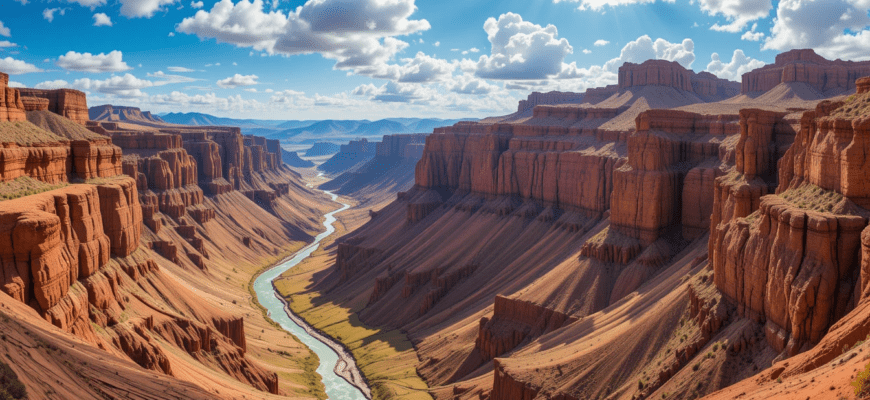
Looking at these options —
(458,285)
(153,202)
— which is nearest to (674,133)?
(458,285)

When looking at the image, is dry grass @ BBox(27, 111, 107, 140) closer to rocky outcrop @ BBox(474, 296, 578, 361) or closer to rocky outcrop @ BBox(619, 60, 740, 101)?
rocky outcrop @ BBox(474, 296, 578, 361)

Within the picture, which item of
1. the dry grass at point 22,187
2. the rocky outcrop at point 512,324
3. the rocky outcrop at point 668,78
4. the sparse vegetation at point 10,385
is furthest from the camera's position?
the rocky outcrop at point 668,78

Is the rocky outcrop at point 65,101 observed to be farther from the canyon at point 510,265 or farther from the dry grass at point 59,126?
the dry grass at point 59,126

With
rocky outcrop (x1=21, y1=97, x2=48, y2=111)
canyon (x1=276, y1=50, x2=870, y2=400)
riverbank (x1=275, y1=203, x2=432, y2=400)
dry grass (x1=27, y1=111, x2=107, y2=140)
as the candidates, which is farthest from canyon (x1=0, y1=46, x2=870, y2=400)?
rocky outcrop (x1=21, y1=97, x2=48, y2=111)

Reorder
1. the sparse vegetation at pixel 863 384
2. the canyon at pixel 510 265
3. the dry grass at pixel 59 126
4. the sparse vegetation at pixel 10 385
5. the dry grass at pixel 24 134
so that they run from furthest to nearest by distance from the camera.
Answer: the dry grass at pixel 59 126
the dry grass at pixel 24 134
the canyon at pixel 510 265
the sparse vegetation at pixel 10 385
the sparse vegetation at pixel 863 384

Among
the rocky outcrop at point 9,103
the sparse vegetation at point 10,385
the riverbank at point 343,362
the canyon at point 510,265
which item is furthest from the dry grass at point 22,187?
the riverbank at point 343,362

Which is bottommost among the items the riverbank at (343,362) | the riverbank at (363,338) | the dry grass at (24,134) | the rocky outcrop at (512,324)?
the riverbank at (343,362)

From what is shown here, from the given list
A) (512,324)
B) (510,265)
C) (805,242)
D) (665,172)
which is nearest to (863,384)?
(805,242)

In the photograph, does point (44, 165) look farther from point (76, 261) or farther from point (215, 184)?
point (215, 184)
